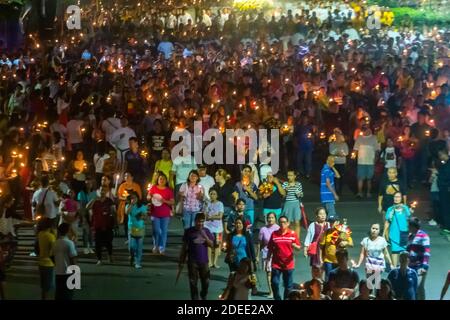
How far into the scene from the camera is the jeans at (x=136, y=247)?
1448cm

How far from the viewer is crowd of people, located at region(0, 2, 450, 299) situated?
13.3 m

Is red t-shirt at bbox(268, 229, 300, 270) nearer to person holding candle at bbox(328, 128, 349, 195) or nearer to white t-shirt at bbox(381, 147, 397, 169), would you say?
white t-shirt at bbox(381, 147, 397, 169)

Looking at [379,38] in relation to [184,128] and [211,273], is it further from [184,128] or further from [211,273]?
[211,273]

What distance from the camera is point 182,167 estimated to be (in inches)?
653

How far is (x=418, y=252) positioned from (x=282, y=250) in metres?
1.79

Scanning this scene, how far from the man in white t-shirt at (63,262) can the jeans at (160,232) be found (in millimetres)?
2926

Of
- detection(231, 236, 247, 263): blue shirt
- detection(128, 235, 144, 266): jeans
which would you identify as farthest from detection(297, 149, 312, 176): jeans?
detection(231, 236, 247, 263): blue shirt

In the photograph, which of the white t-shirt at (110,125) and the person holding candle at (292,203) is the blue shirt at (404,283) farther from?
the white t-shirt at (110,125)

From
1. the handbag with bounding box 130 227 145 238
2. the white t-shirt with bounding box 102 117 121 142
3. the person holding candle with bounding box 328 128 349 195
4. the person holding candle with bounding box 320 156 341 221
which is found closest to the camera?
the handbag with bounding box 130 227 145 238

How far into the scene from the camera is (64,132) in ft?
62.3

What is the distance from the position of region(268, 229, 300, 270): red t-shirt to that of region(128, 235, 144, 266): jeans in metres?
2.31

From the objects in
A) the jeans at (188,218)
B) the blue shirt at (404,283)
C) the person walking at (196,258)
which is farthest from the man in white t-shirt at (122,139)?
the blue shirt at (404,283)

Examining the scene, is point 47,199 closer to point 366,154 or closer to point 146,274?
point 146,274
